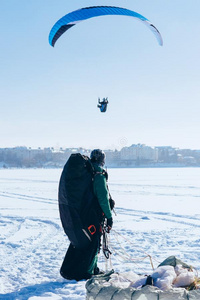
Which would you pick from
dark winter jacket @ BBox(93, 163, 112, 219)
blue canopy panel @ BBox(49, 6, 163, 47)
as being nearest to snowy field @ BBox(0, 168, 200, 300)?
dark winter jacket @ BBox(93, 163, 112, 219)

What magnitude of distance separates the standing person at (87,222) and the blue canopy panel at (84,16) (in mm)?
3349

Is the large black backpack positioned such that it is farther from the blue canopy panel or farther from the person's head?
the blue canopy panel

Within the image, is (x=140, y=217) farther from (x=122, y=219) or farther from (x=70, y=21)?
(x=70, y=21)

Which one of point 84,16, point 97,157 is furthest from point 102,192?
point 84,16

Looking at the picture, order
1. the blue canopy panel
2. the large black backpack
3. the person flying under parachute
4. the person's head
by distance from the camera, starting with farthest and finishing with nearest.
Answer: the person flying under parachute
the blue canopy panel
the person's head
the large black backpack

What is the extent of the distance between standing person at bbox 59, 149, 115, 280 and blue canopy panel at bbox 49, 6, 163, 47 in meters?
3.35

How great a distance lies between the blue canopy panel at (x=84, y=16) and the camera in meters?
6.57

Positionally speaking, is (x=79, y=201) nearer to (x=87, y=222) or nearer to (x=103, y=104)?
(x=87, y=222)

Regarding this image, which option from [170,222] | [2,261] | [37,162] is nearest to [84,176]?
[2,261]

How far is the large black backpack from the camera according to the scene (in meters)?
4.34

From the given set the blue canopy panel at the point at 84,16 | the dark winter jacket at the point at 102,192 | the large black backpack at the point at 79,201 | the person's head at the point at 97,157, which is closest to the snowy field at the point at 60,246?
the large black backpack at the point at 79,201

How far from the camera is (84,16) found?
6543mm

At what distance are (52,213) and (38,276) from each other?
6.88 meters

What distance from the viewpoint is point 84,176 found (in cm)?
438
